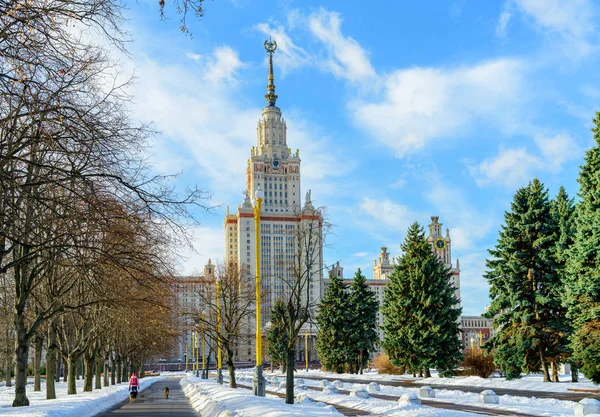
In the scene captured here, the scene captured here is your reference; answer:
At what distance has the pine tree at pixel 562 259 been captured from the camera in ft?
119

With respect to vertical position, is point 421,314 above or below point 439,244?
below

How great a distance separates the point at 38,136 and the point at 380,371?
55.0m

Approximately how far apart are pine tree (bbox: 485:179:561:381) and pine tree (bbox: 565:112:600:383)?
6215 mm

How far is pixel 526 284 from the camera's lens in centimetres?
3962

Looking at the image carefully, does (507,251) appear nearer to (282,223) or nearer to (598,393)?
(598,393)

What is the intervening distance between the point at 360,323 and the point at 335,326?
2628 millimetres

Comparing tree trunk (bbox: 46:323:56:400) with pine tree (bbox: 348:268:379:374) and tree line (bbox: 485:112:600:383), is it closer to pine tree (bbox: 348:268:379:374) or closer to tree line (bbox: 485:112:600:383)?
tree line (bbox: 485:112:600:383)

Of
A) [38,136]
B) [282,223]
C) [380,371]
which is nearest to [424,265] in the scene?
[380,371]

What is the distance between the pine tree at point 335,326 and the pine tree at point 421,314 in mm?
12751

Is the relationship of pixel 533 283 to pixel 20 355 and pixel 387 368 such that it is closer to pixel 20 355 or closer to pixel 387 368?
pixel 387 368

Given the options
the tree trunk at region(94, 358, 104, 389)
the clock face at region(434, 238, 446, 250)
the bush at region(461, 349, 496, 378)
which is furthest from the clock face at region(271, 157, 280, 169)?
the bush at region(461, 349, 496, 378)

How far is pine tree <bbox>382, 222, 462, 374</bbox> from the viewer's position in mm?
48406

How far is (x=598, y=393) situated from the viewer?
2850cm

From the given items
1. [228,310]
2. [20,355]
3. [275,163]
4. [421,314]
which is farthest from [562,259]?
[275,163]
